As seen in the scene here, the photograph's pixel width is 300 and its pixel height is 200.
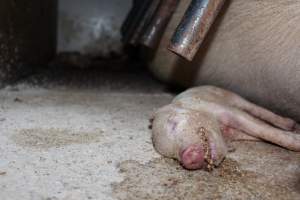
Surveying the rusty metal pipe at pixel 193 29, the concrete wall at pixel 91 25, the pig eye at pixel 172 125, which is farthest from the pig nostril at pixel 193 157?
the concrete wall at pixel 91 25

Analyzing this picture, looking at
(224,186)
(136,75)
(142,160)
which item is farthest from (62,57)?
(224,186)

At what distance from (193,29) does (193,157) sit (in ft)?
1.67

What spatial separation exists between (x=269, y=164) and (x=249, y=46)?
2.21 feet

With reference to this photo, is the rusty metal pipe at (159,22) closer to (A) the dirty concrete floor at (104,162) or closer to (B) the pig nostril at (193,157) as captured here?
(A) the dirty concrete floor at (104,162)

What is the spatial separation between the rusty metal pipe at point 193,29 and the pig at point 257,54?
0.42 meters

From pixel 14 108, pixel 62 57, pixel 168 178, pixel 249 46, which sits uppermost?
pixel 249 46

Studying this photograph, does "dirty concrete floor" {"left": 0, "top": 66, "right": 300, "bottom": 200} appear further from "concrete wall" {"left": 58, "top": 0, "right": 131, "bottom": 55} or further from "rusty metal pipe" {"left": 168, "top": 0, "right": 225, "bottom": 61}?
"concrete wall" {"left": 58, "top": 0, "right": 131, "bottom": 55}

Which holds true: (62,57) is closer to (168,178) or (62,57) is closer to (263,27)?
(263,27)

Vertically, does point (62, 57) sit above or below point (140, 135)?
below

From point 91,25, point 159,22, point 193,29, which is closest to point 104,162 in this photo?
point 193,29

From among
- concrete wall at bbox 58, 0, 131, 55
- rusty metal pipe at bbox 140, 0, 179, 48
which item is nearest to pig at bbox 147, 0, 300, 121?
rusty metal pipe at bbox 140, 0, 179, 48

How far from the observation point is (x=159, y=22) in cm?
292

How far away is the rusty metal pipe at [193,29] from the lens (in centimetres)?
183

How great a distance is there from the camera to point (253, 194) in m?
1.58
